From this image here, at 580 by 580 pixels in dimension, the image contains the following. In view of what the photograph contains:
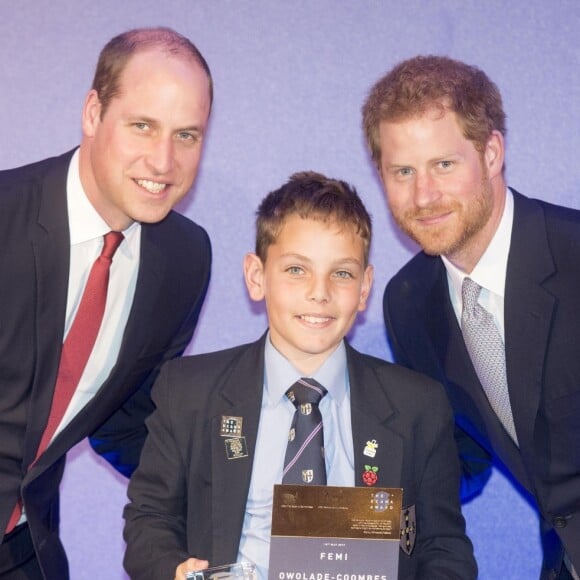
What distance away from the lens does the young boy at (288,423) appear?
238 centimetres

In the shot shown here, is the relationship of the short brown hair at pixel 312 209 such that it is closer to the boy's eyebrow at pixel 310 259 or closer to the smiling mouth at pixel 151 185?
the boy's eyebrow at pixel 310 259

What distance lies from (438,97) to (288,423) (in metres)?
1.02

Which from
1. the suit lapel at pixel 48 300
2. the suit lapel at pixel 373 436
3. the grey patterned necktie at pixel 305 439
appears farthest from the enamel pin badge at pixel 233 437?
the suit lapel at pixel 48 300

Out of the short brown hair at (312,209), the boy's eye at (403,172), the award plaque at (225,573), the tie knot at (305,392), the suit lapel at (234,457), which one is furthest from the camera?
the boy's eye at (403,172)

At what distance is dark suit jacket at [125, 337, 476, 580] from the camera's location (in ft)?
7.75

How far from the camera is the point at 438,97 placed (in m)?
2.68

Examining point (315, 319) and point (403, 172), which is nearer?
point (315, 319)

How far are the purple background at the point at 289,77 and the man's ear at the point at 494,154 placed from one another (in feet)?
1.70

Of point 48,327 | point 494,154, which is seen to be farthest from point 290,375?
point 494,154

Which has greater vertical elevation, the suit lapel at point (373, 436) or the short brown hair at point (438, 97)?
the short brown hair at point (438, 97)

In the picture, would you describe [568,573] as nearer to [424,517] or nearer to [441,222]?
[424,517]

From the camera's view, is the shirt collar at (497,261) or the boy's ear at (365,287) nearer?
the boy's ear at (365,287)

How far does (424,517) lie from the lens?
2441mm

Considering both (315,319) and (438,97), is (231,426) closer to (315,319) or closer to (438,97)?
(315,319)
